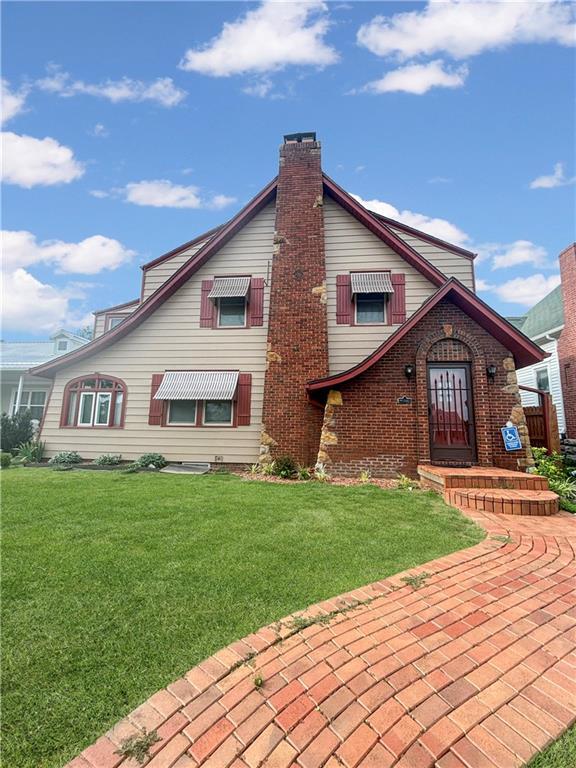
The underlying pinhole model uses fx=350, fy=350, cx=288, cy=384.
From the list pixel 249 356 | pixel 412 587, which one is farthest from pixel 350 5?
pixel 412 587

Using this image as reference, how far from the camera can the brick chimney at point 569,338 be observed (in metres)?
14.1

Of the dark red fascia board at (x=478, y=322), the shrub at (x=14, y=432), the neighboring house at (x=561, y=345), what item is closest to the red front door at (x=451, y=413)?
the dark red fascia board at (x=478, y=322)

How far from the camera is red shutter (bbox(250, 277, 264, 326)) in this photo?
35.6 feet

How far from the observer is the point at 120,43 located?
931 cm

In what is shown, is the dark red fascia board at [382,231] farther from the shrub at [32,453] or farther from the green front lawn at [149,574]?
the shrub at [32,453]

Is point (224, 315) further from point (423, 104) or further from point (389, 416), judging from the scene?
point (423, 104)

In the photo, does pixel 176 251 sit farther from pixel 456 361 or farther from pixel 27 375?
pixel 456 361

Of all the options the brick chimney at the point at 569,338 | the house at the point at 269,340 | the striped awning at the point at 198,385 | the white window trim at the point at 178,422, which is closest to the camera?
the house at the point at 269,340

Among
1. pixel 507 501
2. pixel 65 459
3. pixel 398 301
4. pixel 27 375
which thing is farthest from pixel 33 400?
pixel 507 501

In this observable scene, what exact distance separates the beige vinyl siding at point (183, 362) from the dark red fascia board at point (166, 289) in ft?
0.60

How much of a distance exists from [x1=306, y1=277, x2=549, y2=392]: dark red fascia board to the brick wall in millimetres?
163

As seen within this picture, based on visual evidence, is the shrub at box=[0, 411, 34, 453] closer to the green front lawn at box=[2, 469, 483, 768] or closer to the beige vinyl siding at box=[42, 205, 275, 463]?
the beige vinyl siding at box=[42, 205, 275, 463]

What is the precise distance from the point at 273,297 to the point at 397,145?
8253 millimetres

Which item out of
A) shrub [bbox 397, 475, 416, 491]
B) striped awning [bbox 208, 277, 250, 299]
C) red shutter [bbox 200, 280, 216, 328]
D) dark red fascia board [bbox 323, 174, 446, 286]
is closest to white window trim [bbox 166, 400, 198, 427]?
red shutter [bbox 200, 280, 216, 328]
